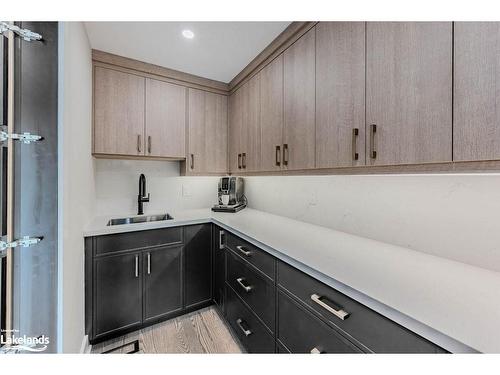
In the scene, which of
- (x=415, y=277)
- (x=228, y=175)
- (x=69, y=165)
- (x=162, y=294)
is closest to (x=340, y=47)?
(x=415, y=277)

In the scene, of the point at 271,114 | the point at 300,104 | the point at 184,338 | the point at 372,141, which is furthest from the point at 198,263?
the point at 372,141

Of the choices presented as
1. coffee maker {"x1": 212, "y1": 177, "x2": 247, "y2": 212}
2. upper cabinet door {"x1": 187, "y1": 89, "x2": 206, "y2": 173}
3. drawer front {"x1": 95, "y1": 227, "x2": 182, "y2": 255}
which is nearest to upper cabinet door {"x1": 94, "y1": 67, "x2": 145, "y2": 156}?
upper cabinet door {"x1": 187, "y1": 89, "x2": 206, "y2": 173}

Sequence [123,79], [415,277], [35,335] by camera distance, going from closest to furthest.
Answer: [415,277] < [35,335] < [123,79]

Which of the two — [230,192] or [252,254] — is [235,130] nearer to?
[230,192]

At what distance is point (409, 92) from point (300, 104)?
2.17 feet

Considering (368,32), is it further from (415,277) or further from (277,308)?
(277,308)

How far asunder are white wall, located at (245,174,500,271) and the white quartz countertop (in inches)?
2.6

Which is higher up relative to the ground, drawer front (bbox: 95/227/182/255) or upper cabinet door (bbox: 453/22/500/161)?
upper cabinet door (bbox: 453/22/500/161)

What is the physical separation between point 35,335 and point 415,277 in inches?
65.1

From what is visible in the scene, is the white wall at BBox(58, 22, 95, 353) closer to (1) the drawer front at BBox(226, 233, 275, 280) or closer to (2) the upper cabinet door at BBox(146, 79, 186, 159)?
(2) the upper cabinet door at BBox(146, 79, 186, 159)

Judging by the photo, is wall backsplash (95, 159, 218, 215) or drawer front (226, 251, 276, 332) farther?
wall backsplash (95, 159, 218, 215)

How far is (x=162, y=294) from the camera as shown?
5.94 feet

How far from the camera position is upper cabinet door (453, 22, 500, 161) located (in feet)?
2.15

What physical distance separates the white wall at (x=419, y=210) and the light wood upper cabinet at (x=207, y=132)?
3.65 feet
